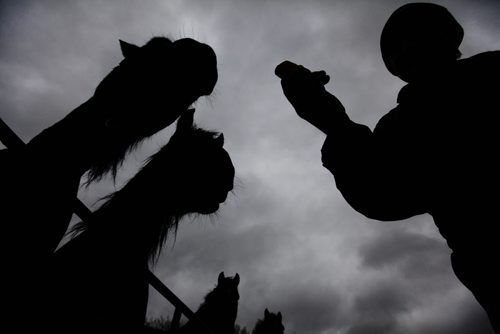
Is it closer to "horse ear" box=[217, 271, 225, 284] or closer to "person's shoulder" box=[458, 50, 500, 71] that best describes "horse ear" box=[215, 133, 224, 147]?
Result: "person's shoulder" box=[458, 50, 500, 71]

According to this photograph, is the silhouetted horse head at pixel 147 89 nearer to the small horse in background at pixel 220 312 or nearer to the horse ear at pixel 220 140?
the horse ear at pixel 220 140

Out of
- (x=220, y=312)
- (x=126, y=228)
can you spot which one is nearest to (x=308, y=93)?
(x=126, y=228)

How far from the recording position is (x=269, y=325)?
6.11 metres

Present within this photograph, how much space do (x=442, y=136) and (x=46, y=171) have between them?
143cm

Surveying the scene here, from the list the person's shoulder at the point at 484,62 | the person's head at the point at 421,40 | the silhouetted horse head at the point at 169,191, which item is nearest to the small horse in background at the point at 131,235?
the silhouetted horse head at the point at 169,191

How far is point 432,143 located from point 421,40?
1.70 feet

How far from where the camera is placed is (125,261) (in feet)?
4.97

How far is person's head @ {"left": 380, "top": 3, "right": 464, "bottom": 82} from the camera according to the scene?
1086 millimetres

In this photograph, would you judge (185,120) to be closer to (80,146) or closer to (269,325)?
(80,146)

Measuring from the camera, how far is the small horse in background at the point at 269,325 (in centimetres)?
603

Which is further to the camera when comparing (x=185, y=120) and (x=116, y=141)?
(x=185, y=120)

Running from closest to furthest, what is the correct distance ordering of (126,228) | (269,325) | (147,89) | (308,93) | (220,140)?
(308,93), (147,89), (126,228), (220,140), (269,325)

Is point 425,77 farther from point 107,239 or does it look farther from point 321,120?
point 107,239

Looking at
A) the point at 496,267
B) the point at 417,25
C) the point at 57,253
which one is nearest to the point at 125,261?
the point at 57,253
